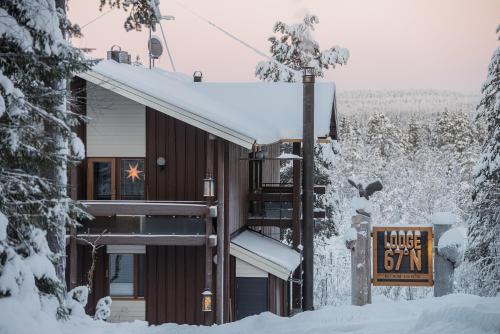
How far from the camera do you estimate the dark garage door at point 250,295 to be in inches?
669

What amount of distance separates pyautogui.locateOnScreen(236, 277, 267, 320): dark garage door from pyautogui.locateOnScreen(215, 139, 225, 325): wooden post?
1510mm

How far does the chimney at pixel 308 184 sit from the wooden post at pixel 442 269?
19.0 ft

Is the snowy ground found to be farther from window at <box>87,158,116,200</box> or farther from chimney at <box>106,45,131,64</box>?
chimney at <box>106,45,131,64</box>

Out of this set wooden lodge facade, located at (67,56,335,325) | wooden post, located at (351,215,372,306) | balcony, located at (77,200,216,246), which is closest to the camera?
wooden post, located at (351,215,372,306)

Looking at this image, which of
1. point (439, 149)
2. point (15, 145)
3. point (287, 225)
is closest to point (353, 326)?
point (15, 145)

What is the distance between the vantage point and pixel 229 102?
20766mm

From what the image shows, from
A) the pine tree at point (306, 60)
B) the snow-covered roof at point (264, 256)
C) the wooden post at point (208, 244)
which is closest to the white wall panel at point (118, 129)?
the wooden post at point (208, 244)

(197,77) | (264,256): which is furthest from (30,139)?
(197,77)

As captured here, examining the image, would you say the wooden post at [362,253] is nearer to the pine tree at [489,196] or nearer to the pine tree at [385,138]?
the pine tree at [489,196]

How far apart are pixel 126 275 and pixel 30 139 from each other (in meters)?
9.64

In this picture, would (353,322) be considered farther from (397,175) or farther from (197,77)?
(397,175)

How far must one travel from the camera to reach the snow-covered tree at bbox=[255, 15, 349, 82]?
30.3 meters

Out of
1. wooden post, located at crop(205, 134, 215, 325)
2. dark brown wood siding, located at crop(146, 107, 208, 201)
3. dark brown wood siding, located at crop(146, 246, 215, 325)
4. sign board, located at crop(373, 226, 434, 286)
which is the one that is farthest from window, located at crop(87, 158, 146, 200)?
sign board, located at crop(373, 226, 434, 286)

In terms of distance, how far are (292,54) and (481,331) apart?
76.6ft
